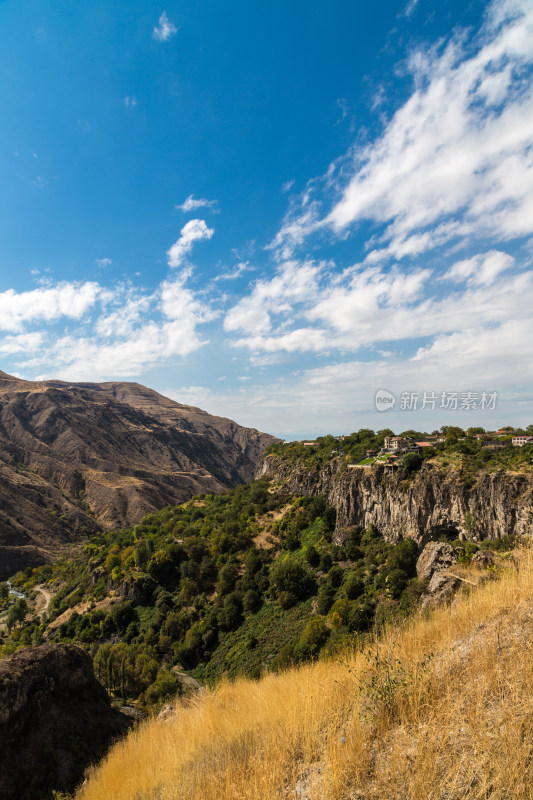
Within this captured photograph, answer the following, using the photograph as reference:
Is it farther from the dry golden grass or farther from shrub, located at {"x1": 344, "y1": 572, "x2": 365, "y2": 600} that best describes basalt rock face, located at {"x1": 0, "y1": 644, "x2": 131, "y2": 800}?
shrub, located at {"x1": 344, "y1": 572, "x2": 365, "y2": 600}

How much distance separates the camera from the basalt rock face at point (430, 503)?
95.1ft

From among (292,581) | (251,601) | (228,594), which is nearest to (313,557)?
(292,581)

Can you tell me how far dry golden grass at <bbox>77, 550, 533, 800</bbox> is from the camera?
271cm

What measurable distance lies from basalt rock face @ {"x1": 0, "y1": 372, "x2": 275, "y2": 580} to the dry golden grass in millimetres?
90184

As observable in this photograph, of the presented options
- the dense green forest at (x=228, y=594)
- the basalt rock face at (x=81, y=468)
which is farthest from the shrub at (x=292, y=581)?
the basalt rock face at (x=81, y=468)

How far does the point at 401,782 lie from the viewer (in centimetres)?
274

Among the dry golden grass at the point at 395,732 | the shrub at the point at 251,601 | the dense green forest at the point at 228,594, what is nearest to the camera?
the dry golden grass at the point at 395,732

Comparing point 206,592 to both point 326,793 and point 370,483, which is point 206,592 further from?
point 326,793

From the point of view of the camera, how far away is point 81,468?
12088 cm

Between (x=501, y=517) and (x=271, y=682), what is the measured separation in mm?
29733

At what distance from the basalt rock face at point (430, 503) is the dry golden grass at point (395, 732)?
28.6 metres

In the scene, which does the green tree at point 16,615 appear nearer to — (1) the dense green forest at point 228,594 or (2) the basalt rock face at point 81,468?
(1) the dense green forest at point 228,594

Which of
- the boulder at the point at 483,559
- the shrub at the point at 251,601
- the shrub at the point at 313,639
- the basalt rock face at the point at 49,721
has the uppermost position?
the boulder at the point at 483,559

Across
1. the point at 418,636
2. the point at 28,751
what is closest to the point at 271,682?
the point at 418,636
